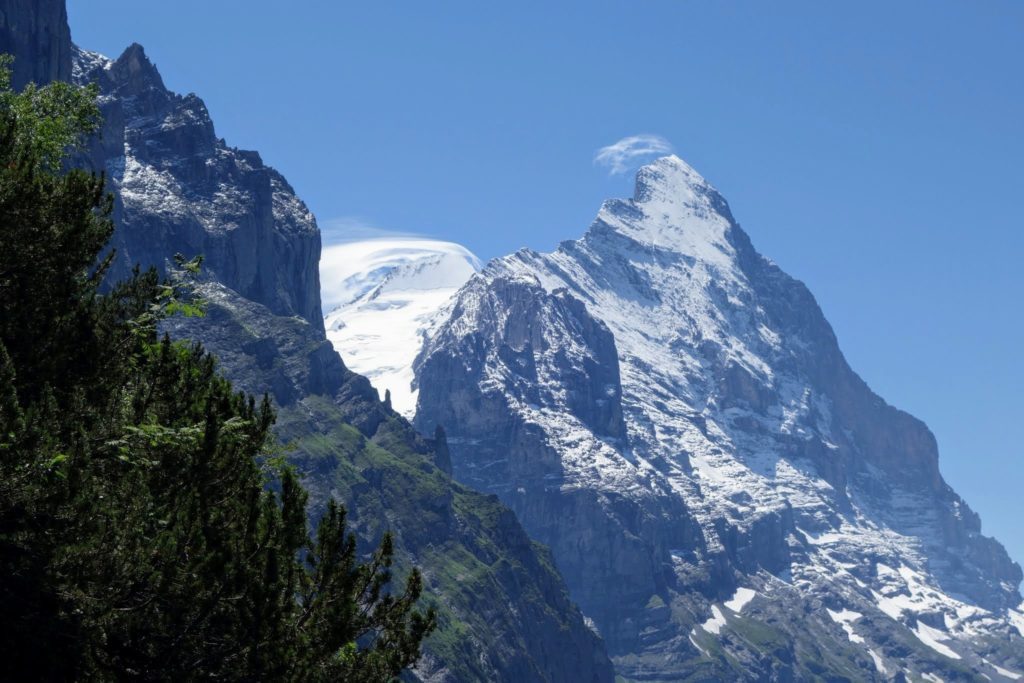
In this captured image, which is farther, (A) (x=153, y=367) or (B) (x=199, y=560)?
(A) (x=153, y=367)

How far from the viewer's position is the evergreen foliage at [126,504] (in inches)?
1371

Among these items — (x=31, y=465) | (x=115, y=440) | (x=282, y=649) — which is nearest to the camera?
(x=31, y=465)

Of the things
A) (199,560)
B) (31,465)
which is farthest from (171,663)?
(31,465)

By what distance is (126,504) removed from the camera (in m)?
36.5

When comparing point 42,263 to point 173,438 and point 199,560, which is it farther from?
point 199,560

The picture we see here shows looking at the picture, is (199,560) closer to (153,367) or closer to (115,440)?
(115,440)

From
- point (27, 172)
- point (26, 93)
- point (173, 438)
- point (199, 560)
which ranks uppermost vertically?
point (26, 93)

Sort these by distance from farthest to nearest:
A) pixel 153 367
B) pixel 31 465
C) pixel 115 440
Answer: pixel 153 367 < pixel 115 440 < pixel 31 465

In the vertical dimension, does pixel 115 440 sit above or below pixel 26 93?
below

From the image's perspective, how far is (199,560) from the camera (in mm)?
38406

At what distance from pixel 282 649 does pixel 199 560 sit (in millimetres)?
3407

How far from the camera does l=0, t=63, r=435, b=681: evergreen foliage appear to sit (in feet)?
114

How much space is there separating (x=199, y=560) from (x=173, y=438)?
315 cm

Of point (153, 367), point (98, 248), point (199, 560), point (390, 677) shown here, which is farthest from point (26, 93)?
point (390, 677)
